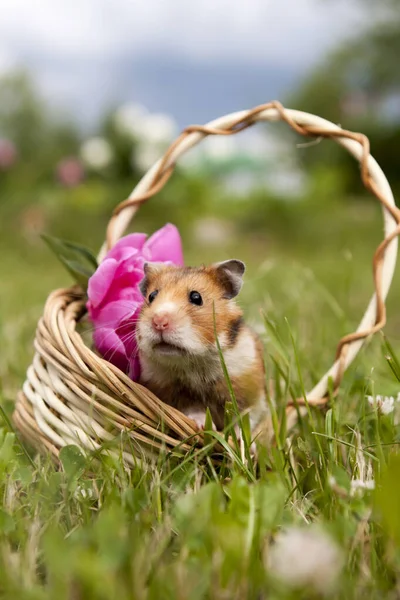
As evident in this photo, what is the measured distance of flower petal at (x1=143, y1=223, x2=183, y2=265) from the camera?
225 cm

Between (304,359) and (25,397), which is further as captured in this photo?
(304,359)

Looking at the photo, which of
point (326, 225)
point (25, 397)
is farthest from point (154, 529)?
point (326, 225)

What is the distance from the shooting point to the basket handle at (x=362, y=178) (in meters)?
2.03

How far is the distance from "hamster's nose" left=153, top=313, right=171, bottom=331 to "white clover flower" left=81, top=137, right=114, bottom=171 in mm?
6603

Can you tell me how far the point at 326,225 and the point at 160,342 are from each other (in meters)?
6.93

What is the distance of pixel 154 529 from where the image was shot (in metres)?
1.47

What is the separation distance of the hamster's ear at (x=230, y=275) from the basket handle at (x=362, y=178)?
1.16 ft

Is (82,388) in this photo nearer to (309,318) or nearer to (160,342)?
(160,342)

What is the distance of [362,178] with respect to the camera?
6.81ft

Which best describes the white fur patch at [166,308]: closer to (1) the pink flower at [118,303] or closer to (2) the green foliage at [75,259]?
(1) the pink flower at [118,303]

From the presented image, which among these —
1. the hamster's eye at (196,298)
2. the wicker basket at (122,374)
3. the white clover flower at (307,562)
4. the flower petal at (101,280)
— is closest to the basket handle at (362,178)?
the wicker basket at (122,374)

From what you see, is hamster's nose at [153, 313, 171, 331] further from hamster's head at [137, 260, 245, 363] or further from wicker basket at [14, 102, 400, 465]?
wicker basket at [14, 102, 400, 465]

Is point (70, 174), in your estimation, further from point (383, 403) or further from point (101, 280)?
point (383, 403)

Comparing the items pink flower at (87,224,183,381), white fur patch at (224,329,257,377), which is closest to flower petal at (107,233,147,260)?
pink flower at (87,224,183,381)
